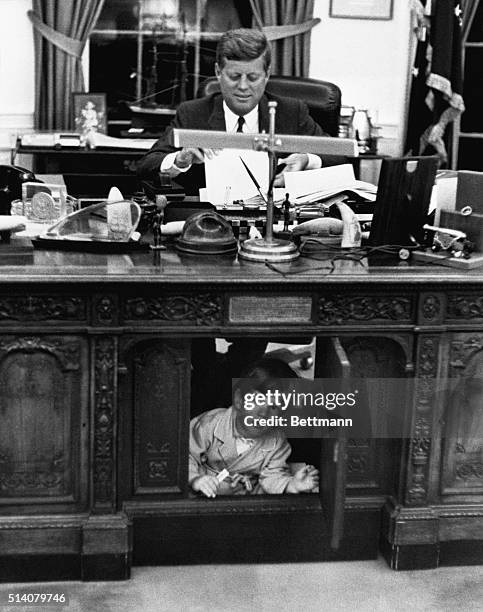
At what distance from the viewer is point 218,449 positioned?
3043 mm

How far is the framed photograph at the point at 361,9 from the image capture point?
6516 millimetres

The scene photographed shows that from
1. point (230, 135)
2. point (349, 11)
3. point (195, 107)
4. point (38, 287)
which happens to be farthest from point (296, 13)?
point (38, 287)

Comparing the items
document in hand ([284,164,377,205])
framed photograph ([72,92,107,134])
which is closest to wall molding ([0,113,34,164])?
framed photograph ([72,92,107,134])

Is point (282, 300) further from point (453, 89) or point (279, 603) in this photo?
point (453, 89)

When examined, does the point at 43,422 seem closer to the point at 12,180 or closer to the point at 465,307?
the point at 12,180

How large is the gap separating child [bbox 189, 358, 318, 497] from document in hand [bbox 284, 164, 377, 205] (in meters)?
0.61

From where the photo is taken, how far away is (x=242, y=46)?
3.70m

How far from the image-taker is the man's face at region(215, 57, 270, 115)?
377 cm

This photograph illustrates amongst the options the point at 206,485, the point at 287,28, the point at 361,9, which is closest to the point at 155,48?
the point at 287,28

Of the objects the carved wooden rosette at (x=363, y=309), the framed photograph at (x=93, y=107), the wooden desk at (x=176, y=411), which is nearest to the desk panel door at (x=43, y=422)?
the wooden desk at (x=176, y=411)

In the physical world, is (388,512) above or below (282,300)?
below

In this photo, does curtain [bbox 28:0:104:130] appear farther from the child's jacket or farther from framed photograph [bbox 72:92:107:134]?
the child's jacket

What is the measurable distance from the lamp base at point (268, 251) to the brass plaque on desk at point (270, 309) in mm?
149

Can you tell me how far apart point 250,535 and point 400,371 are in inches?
26.5
